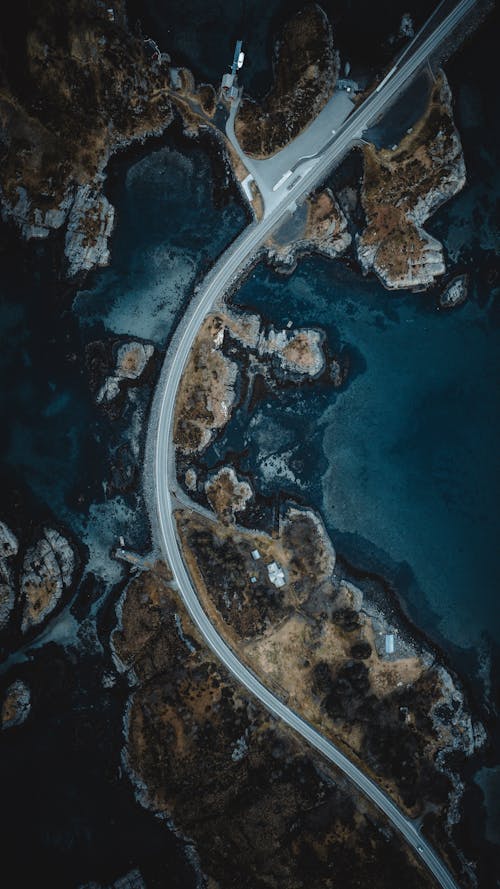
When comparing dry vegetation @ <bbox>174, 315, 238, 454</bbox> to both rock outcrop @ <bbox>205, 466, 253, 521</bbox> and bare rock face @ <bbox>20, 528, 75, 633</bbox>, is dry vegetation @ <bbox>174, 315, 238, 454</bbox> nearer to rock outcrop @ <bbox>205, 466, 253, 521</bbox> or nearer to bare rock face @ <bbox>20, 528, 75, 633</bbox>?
rock outcrop @ <bbox>205, 466, 253, 521</bbox>

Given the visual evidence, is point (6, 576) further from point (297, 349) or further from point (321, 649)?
point (297, 349)

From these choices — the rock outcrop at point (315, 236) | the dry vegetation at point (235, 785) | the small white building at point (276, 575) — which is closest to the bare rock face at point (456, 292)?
the rock outcrop at point (315, 236)

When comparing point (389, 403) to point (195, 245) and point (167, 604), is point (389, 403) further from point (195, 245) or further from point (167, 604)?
point (167, 604)

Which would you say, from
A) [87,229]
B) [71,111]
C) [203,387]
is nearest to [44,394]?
[203,387]

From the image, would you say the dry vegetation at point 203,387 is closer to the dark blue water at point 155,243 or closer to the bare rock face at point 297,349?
the dark blue water at point 155,243

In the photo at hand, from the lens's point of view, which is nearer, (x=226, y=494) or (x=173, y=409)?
(x=173, y=409)

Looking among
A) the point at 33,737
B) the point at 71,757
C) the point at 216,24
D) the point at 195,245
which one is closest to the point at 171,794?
the point at 71,757

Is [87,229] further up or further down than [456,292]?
further up
